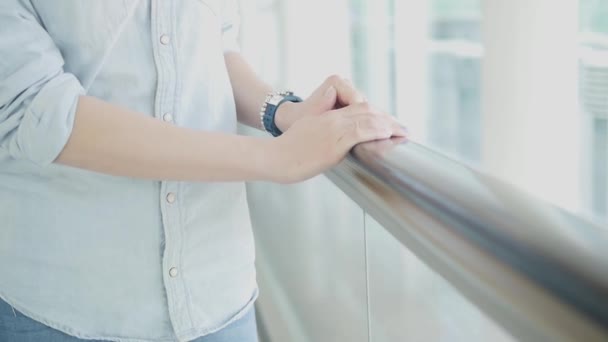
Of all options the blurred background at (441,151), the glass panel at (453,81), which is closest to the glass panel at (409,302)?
the blurred background at (441,151)

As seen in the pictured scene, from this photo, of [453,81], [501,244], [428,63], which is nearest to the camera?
[501,244]

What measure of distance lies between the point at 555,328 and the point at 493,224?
0.37ft

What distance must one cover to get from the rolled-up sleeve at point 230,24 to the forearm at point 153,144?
1.13 ft

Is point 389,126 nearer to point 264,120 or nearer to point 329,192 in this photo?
point 264,120

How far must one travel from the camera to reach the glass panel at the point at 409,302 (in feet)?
2.29

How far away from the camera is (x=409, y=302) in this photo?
957 millimetres

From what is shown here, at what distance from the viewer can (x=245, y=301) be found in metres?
1.18

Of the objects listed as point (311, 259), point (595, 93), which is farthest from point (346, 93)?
point (595, 93)

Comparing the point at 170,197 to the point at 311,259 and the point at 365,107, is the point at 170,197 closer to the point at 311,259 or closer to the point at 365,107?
the point at 365,107

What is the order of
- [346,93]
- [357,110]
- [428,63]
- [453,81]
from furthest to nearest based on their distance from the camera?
[453,81], [428,63], [346,93], [357,110]

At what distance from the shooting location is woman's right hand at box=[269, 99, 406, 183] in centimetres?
85

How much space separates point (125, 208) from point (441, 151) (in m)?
0.47

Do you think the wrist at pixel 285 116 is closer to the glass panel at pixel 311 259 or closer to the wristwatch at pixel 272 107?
the wristwatch at pixel 272 107

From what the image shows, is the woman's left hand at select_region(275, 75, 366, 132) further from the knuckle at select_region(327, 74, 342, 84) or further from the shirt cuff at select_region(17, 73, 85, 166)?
the shirt cuff at select_region(17, 73, 85, 166)
